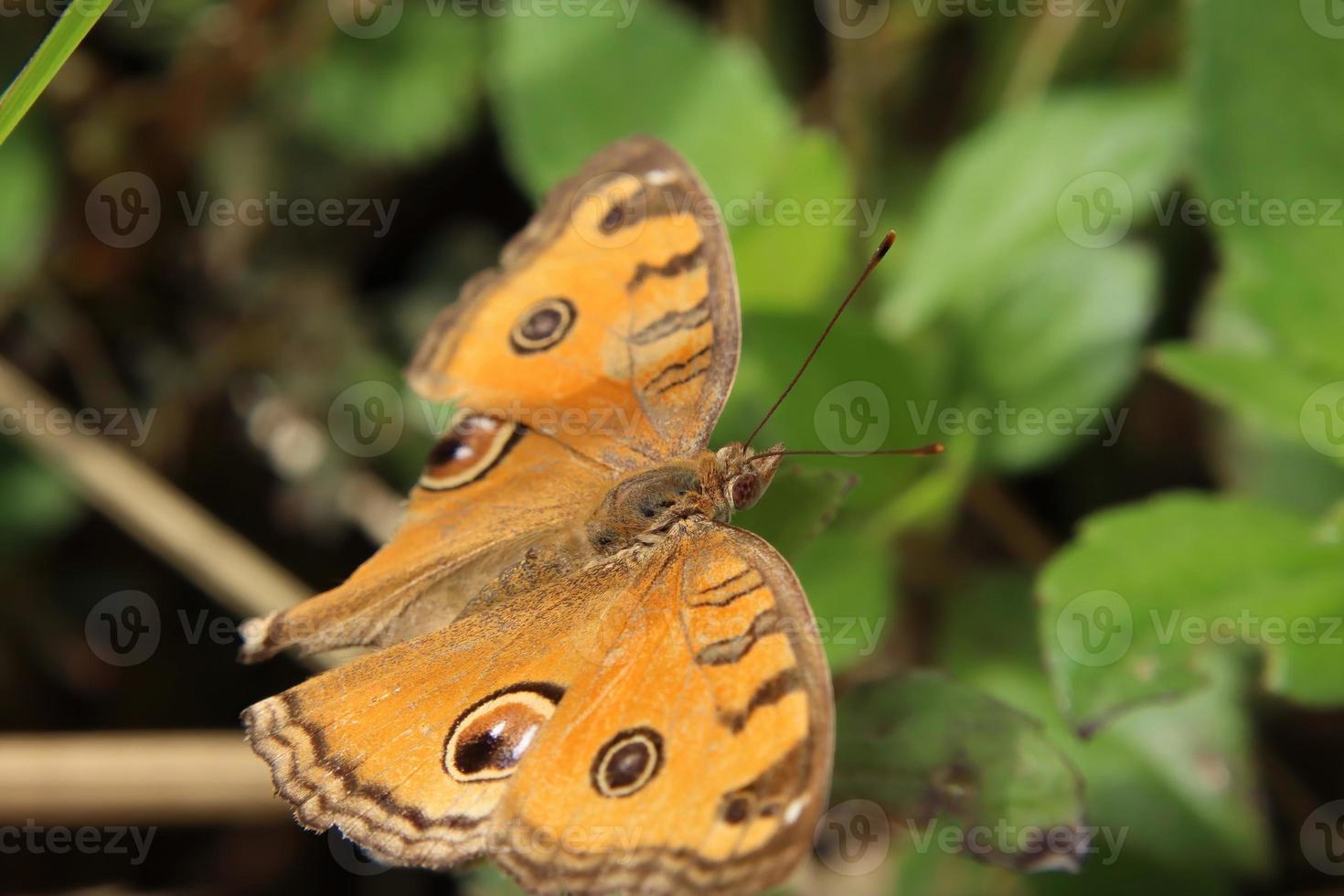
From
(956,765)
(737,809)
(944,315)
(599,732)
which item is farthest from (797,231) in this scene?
(737,809)

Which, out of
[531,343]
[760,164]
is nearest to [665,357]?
[531,343]

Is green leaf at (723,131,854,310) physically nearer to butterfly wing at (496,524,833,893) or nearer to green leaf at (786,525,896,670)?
green leaf at (786,525,896,670)

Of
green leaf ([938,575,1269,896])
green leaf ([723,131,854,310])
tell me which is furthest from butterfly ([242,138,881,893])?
green leaf ([938,575,1269,896])

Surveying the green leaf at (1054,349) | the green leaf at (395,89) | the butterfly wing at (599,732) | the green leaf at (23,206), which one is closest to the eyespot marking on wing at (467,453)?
the butterfly wing at (599,732)

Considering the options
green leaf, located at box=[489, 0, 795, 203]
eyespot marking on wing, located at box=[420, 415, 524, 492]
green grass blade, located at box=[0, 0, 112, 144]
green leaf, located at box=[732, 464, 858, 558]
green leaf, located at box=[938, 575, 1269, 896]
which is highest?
green grass blade, located at box=[0, 0, 112, 144]

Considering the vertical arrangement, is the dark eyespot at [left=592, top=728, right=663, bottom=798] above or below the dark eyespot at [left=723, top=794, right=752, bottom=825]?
above

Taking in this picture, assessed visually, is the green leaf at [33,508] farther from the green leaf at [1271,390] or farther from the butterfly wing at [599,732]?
the green leaf at [1271,390]
